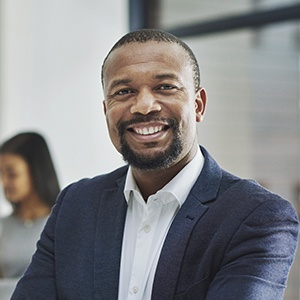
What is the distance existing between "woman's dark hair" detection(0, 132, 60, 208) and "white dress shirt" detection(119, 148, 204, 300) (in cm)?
188

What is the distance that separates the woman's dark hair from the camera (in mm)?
3221

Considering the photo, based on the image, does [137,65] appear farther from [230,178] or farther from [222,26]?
[222,26]

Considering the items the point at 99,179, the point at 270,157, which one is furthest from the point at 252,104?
the point at 99,179

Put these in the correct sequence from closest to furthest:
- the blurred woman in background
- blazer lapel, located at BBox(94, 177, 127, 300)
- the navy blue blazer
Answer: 1. the navy blue blazer
2. blazer lapel, located at BBox(94, 177, 127, 300)
3. the blurred woman in background

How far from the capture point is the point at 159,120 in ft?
4.14

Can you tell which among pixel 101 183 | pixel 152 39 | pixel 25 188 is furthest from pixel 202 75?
pixel 152 39

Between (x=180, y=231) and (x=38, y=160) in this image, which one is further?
(x=38, y=160)

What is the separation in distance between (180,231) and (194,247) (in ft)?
0.13

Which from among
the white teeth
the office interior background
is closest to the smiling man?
the white teeth

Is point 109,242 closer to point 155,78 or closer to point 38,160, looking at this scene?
point 155,78

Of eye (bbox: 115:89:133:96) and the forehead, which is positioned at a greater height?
the forehead

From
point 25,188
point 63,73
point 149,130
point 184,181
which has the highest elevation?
point 149,130

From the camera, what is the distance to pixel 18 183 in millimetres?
3256

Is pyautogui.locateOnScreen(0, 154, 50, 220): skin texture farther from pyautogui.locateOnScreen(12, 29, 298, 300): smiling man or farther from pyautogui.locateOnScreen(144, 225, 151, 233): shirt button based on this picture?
pyautogui.locateOnScreen(144, 225, 151, 233): shirt button
